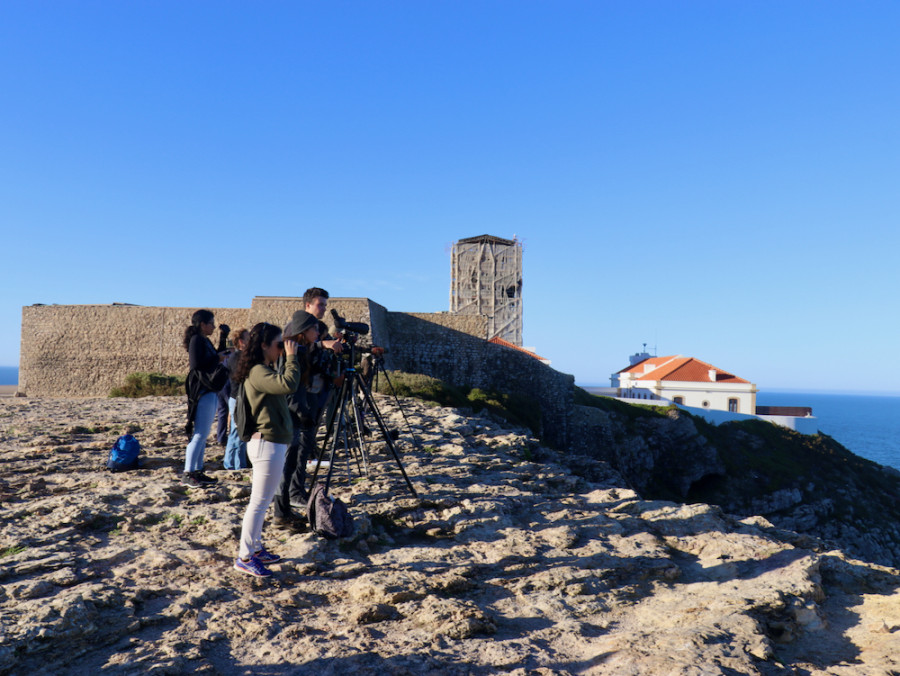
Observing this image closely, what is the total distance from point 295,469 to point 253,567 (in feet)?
4.05

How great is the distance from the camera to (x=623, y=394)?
44.8 m

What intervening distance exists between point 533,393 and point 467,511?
16.8m

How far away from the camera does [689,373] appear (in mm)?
42750

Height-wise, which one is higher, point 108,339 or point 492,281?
point 492,281

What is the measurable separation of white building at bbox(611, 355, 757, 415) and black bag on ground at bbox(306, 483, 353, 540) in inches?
Result: 1546

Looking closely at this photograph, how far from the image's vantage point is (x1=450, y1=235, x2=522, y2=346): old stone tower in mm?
54312

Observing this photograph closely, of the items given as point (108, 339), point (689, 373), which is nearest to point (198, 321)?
point (108, 339)

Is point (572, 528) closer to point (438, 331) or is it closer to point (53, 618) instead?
point (53, 618)

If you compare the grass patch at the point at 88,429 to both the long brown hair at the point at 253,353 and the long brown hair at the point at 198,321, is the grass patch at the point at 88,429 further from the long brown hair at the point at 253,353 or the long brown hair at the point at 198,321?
the long brown hair at the point at 253,353

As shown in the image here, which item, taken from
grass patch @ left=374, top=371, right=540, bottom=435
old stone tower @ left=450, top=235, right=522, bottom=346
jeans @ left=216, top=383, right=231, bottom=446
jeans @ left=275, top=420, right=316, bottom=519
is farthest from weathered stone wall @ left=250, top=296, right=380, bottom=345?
old stone tower @ left=450, top=235, right=522, bottom=346

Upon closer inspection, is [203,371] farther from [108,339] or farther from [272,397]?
[108,339]

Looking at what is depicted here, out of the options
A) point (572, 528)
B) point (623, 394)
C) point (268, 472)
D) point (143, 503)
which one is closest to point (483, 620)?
point (268, 472)

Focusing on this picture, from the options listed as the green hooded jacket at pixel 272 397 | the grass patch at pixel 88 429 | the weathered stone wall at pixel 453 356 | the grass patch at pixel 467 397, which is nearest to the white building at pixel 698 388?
the weathered stone wall at pixel 453 356

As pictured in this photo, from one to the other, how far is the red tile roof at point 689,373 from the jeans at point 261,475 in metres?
42.0
